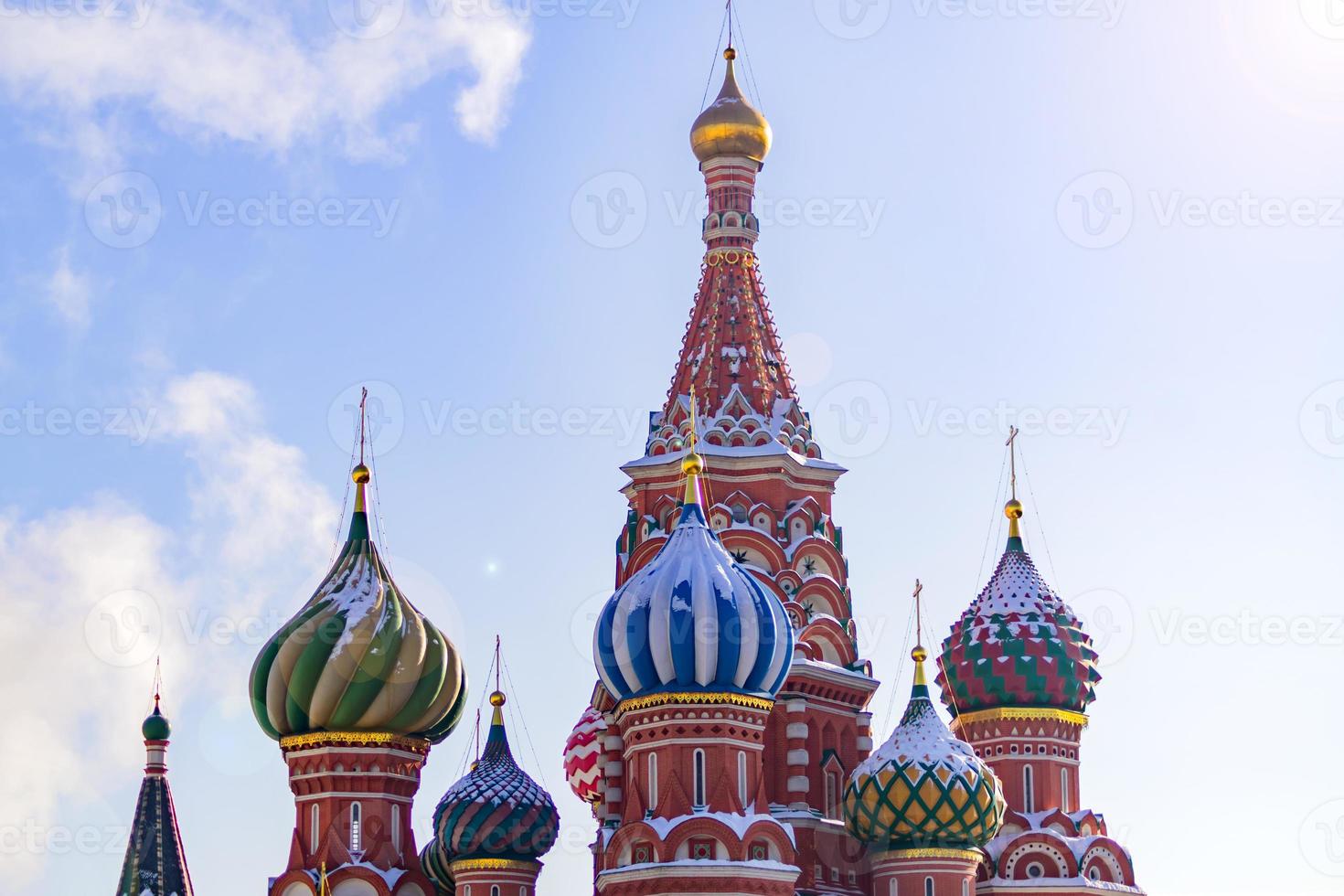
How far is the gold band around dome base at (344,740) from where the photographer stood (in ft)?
128

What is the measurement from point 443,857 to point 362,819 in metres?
1.45

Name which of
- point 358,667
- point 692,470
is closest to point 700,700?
point 692,470

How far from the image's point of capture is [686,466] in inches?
1486

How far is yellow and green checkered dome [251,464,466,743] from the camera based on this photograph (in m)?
38.9

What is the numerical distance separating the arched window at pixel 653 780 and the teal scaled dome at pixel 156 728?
285 inches

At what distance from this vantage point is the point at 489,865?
3928 cm

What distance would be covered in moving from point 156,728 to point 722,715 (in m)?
8.13

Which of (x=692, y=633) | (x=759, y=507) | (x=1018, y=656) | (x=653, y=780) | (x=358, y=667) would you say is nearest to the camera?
(x=692, y=633)

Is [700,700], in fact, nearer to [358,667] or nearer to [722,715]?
[722,715]

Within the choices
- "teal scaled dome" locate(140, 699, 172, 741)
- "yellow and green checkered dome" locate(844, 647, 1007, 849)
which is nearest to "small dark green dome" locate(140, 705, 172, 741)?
"teal scaled dome" locate(140, 699, 172, 741)

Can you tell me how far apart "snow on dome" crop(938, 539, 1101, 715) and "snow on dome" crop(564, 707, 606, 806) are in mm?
4817

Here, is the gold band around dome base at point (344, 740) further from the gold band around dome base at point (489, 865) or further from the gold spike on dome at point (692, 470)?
the gold spike on dome at point (692, 470)

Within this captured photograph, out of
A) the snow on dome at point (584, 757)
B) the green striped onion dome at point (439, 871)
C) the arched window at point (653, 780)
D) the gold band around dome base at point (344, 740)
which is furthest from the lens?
the snow on dome at point (584, 757)

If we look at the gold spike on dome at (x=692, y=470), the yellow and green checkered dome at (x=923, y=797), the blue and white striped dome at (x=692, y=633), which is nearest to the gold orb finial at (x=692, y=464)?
the gold spike on dome at (x=692, y=470)
